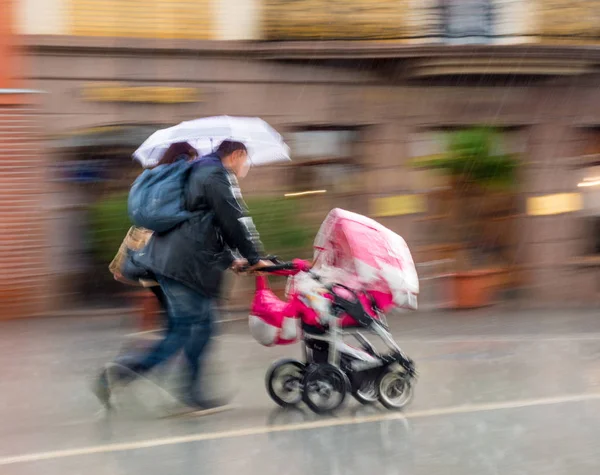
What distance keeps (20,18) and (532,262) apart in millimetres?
7255

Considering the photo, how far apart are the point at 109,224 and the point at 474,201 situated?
16.5ft

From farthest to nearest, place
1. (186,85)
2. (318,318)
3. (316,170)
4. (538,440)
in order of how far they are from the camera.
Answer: (316,170) < (186,85) < (318,318) < (538,440)

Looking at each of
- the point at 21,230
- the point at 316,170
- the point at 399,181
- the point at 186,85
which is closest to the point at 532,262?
the point at 399,181

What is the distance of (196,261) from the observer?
641 centimetres

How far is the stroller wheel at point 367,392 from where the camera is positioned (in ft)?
22.3

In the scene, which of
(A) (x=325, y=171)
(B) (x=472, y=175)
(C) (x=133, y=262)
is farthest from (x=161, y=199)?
(B) (x=472, y=175)

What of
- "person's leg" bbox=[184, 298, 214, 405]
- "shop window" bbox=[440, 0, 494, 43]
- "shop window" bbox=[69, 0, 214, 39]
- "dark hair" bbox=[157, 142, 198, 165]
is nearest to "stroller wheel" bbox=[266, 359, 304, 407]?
"person's leg" bbox=[184, 298, 214, 405]

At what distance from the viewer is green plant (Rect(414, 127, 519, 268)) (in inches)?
523

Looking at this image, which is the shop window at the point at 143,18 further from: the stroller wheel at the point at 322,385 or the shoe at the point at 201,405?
the stroller wheel at the point at 322,385

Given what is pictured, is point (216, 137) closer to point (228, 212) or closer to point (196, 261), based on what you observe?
point (228, 212)

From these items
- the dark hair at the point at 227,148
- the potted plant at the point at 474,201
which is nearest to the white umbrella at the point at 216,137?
the dark hair at the point at 227,148

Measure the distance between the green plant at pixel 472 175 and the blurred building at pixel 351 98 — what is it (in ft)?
0.88

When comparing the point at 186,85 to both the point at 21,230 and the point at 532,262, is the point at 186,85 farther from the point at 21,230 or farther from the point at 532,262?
the point at 532,262

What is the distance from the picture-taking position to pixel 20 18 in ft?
39.0
